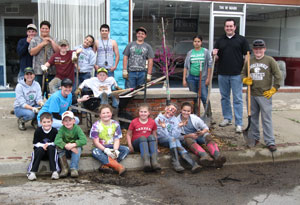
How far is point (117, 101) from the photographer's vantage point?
6.40m

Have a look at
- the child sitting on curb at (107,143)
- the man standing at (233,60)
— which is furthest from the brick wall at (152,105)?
the child sitting on curb at (107,143)

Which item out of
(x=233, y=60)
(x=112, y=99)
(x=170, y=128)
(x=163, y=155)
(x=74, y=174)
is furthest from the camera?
(x=233, y=60)

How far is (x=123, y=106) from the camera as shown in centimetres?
669

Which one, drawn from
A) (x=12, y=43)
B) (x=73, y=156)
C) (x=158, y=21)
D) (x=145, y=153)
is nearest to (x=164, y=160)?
(x=145, y=153)

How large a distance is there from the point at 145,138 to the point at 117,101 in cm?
123

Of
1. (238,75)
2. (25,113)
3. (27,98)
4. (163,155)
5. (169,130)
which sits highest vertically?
(238,75)

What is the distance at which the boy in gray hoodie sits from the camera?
21.6ft

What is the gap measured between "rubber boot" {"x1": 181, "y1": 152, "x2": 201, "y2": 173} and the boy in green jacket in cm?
151

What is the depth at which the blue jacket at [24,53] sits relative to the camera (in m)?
7.36

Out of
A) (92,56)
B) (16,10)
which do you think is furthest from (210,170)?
(16,10)

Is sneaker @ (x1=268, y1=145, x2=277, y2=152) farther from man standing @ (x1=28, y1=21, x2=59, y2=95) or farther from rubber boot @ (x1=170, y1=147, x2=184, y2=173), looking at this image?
man standing @ (x1=28, y1=21, x2=59, y2=95)

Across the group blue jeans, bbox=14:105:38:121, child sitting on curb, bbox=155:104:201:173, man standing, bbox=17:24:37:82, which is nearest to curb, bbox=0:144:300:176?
child sitting on curb, bbox=155:104:201:173

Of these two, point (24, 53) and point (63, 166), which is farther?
point (24, 53)

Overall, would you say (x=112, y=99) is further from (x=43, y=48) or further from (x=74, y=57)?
(x=43, y=48)
